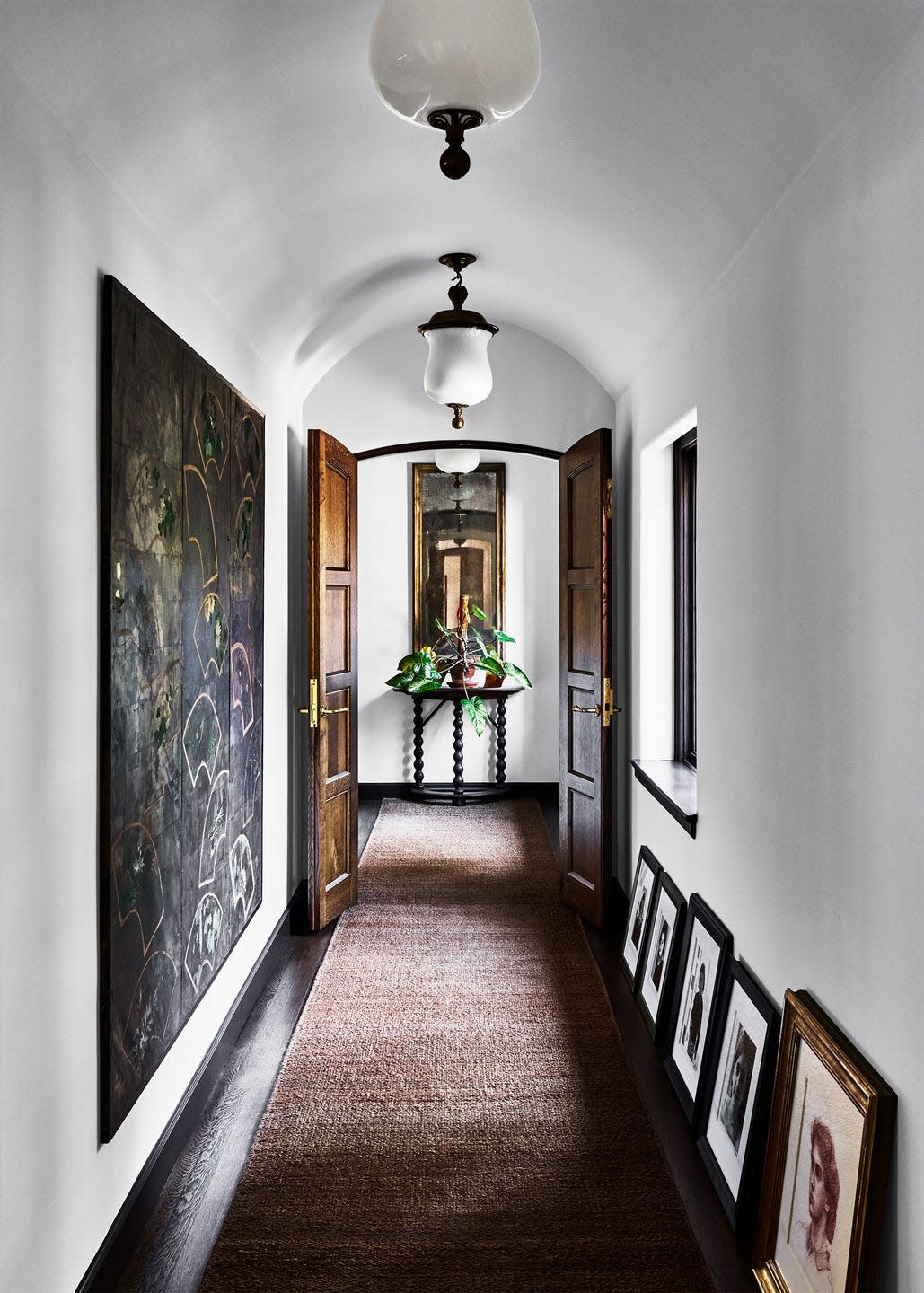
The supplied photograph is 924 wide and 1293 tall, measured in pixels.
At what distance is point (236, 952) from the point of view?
10.6 feet

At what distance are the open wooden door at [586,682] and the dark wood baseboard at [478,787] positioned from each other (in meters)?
2.36

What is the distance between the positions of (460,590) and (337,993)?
155 inches

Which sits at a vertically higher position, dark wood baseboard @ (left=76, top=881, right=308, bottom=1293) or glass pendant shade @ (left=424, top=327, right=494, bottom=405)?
glass pendant shade @ (left=424, top=327, right=494, bottom=405)

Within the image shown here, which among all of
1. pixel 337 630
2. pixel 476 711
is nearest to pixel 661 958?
pixel 337 630

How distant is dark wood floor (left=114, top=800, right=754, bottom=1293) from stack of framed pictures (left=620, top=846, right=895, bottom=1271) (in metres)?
0.05

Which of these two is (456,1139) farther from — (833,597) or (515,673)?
(515,673)

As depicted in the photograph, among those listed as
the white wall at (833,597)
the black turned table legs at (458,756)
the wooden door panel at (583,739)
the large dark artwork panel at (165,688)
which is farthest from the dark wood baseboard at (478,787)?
the white wall at (833,597)

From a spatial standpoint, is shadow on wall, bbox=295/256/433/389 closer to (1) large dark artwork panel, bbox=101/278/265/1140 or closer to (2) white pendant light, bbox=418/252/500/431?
(2) white pendant light, bbox=418/252/500/431

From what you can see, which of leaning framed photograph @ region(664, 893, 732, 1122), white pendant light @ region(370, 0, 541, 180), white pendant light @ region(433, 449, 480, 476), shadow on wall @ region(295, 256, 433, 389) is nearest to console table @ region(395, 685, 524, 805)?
white pendant light @ region(433, 449, 480, 476)

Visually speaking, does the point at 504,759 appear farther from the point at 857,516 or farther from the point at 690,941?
the point at 857,516

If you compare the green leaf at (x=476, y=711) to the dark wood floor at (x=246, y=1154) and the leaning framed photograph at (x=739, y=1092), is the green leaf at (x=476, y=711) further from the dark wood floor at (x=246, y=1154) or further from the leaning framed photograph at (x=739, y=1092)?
the leaning framed photograph at (x=739, y=1092)

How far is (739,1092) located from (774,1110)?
9.4 inches

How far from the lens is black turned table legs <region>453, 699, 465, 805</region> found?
6.82 metres

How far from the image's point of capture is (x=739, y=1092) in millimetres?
2260
